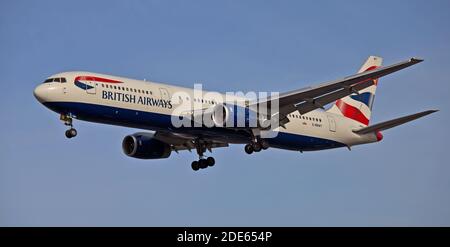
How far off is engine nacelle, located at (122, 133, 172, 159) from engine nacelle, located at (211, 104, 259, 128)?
8.43m

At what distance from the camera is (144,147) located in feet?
199

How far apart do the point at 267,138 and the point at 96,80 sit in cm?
1152

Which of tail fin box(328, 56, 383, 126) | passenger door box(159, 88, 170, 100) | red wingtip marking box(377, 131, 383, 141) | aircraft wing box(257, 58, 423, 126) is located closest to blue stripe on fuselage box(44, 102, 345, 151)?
passenger door box(159, 88, 170, 100)

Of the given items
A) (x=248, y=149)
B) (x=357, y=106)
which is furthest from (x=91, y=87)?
(x=357, y=106)

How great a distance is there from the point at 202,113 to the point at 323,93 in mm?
7320

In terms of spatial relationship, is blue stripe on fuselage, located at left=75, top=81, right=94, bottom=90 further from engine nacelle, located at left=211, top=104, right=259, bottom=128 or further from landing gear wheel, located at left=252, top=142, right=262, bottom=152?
landing gear wheel, located at left=252, top=142, right=262, bottom=152

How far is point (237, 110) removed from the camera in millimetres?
54312

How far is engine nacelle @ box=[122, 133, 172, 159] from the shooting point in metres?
60.7

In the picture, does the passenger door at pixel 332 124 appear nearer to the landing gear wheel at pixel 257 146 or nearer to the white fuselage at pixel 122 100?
the landing gear wheel at pixel 257 146

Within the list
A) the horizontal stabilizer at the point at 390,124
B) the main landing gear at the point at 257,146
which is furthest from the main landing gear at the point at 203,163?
the horizontal stabilizer at the point at 390,124

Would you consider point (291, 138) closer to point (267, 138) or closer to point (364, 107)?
point (267, 138)

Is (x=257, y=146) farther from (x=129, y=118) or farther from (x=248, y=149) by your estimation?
(x=129, y=118)

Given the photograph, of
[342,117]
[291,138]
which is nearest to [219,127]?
[291,138]

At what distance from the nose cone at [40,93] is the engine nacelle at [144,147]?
973cm
